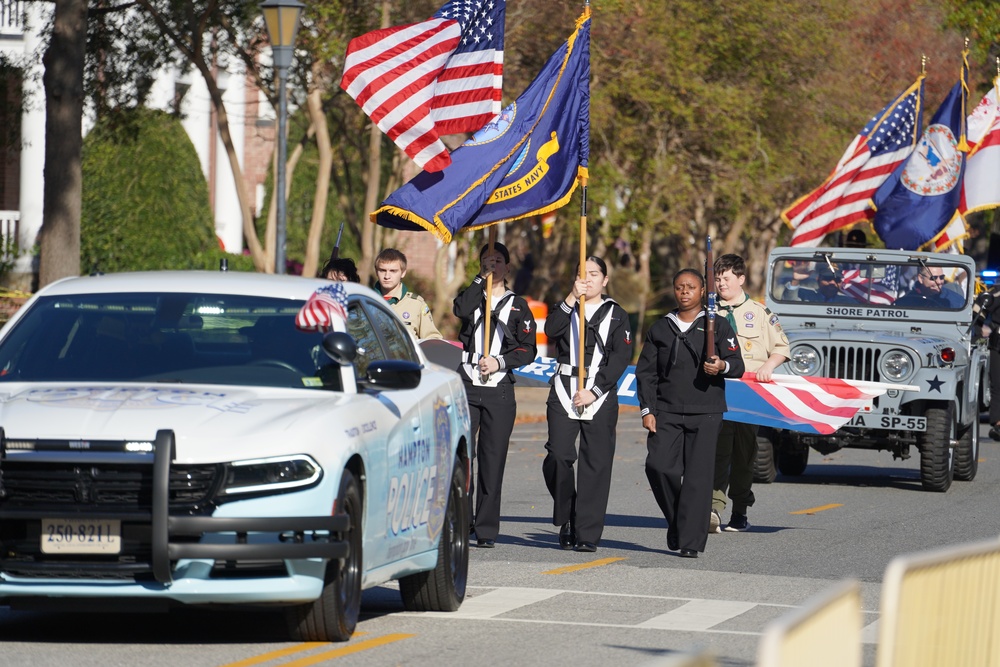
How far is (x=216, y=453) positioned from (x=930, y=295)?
1255 cm

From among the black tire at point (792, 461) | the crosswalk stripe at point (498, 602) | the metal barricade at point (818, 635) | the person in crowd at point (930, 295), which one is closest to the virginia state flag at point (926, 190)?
the person in crowd at point (930, 295)

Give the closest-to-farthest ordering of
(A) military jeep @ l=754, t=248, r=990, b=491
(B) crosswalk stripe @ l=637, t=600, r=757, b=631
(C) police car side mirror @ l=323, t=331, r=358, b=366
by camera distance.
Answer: (C) police car side mirror @ l=323, t=331, r=358, b=366
(B) crosswalk stripe @ l=637, t=600, r=757, b=631
(A) military jeep @ l=754, t=248, r=990, b=491

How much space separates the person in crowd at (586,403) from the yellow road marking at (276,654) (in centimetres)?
419

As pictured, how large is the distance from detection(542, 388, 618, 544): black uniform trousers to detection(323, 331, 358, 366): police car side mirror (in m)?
3.89

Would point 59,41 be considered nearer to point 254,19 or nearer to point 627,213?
point 254,19

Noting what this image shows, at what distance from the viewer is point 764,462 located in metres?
17.5

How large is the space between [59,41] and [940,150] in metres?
10.8

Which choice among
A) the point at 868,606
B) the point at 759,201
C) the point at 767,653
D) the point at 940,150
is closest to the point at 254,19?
the point at 940,150

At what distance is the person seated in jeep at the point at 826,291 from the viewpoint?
736 inches

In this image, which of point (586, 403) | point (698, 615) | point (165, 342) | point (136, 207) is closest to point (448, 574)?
point (698, 615)

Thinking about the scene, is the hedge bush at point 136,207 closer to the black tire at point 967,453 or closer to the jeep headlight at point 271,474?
the black tire at point 967,453

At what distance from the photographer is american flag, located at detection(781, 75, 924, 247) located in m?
22.8

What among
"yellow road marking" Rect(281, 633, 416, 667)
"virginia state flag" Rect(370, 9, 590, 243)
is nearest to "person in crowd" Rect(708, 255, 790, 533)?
"virginia state flag" Rect(370, 9, 590, 243)

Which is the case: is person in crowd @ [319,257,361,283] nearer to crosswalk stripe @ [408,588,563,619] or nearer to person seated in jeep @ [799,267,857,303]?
crosswalk stripe @ [408,588,563,619]
